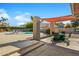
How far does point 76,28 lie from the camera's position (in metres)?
20.9

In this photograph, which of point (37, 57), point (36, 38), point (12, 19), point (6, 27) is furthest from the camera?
point (6, 27)

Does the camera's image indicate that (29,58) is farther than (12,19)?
No

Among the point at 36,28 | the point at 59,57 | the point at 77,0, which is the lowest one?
the point at 59,57

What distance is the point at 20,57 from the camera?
6.34 metres

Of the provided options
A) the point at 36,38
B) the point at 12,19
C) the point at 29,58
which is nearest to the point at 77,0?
the point at 29,58

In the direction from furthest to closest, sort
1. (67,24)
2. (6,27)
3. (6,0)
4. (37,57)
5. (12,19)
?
(67,24), (6,27), (12,19), (37,57), (6,0)

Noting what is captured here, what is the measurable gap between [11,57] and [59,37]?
7.62 m

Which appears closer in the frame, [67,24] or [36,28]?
[36,28]

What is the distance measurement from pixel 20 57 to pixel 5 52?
0.66m

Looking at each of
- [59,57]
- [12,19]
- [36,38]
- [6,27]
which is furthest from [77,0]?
[6,27]

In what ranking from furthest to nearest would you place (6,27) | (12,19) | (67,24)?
(67,24) < (6,27) < (12,19)

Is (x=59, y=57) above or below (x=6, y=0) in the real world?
below

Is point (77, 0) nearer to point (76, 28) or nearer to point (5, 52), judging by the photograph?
point (5, 52)

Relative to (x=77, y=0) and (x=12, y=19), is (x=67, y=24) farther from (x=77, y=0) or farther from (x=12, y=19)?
(x=77, y=0)
